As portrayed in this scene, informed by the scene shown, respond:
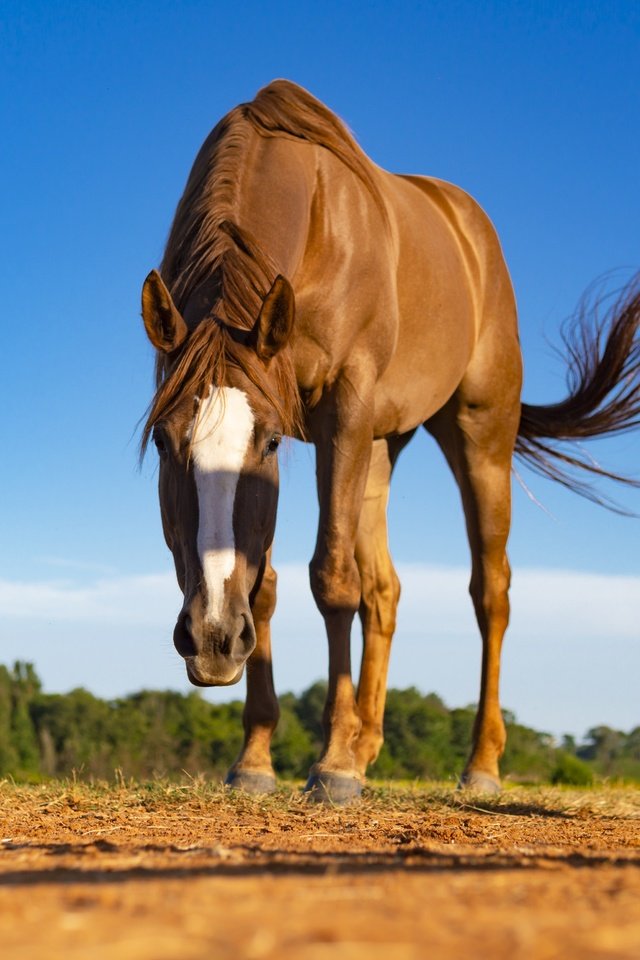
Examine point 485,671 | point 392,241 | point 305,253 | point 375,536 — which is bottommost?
point 485,671

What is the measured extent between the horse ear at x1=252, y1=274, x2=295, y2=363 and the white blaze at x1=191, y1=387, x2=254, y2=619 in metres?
0.33

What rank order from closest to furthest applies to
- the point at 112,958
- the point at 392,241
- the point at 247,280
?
1. the point at 112,958
2. the point at 247,280
3. the point at 392,241

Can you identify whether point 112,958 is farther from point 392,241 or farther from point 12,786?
point 392,241

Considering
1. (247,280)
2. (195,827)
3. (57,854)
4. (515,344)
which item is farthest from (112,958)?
(515,344)

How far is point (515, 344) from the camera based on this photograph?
7.16 meters

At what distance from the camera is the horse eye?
13.2 feet

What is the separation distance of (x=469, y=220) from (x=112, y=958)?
22.1 ft

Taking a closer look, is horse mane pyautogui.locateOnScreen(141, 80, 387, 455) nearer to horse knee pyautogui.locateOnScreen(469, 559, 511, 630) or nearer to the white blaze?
the white blaze

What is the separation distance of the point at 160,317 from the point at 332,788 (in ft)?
6.49

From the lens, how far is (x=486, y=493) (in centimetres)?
677

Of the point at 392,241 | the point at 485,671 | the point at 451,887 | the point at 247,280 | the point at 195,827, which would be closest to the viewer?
the point at 451,887

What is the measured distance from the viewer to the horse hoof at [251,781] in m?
4.89

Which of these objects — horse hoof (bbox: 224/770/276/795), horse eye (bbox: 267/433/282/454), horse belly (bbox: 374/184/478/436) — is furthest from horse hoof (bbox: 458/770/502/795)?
horse eye (bbox: 267/433/282/454)

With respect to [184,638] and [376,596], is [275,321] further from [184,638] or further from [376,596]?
[376,596]
